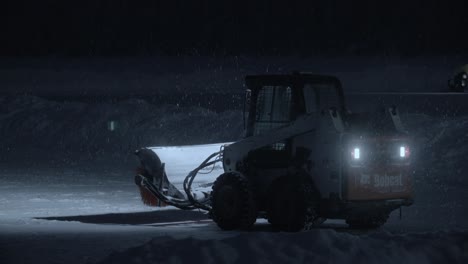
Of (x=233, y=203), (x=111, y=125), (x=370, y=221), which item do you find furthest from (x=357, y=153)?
(x=111, y=125)

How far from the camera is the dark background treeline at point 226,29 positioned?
322 feet

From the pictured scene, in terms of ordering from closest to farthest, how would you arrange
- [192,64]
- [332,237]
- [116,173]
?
[332,237]
[116,173]
[192,64]

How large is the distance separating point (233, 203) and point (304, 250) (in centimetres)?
370

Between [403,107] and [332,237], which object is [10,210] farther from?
[403,107]

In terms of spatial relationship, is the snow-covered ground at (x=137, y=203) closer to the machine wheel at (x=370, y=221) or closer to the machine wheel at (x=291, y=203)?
the machine wheel at (x=370, y=221)

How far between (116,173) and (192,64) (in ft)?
239

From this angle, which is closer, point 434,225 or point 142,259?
point 142,259

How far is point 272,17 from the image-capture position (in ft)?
357

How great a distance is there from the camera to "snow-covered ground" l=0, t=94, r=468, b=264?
35.4 feet

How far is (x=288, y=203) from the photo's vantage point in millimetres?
14023

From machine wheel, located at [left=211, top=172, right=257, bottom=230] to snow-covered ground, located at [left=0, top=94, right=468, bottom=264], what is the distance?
0.31 metres

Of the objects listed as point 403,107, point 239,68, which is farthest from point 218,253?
point 239,68

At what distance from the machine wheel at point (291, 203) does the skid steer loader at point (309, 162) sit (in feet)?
0.04

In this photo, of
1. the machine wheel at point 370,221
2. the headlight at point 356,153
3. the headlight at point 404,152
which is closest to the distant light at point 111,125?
the machine wheel at point 370,221
